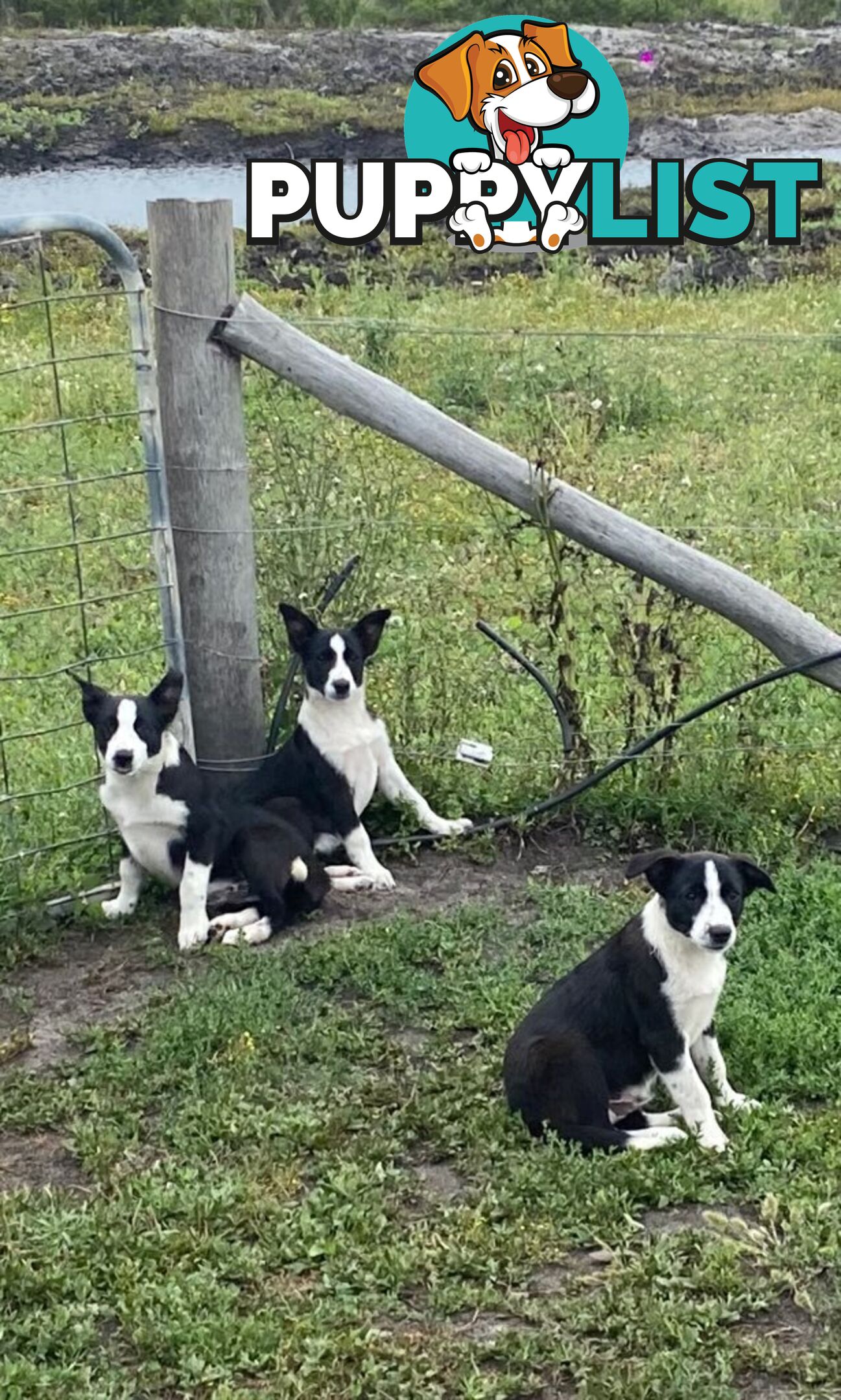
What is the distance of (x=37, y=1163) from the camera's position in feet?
14.4

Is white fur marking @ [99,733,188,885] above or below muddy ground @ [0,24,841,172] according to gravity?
below

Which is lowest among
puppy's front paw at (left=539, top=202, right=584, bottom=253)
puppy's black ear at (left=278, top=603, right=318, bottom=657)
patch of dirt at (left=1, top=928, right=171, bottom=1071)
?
patch of dirt at (left=1, top=928, right=171, bottom=1071)

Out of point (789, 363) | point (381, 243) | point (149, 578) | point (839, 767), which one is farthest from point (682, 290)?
point (839, 767)

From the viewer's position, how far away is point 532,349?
13.0 m

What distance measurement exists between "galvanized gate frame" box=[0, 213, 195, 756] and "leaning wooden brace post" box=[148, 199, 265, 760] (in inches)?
1.9

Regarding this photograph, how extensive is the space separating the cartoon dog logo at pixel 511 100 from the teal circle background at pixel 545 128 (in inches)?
4.4

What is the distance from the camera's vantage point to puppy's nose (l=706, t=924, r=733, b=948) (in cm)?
436

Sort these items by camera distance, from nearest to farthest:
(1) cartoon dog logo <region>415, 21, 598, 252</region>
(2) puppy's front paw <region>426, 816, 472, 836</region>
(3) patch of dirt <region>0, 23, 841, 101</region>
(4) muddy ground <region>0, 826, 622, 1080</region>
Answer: (4) muddy ground <region>0, 826, 622, 1080</region> < (2) puppy's front paw <region>426, 816, 472, 836</region> < (1) cartoon dog logo <region>415, 21, 598, 252</region> < (3) patch of dirt <region>0, 23, 841, 101</region>

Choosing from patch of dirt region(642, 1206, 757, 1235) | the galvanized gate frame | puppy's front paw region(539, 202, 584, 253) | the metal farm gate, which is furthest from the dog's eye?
patch of dirt region(642, 1206, 757, 1235)

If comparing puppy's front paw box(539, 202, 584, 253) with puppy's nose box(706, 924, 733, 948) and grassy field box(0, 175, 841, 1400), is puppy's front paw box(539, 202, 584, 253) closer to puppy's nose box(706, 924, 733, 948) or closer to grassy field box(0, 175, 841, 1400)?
grassy field box(0, 175, 841, 1400)

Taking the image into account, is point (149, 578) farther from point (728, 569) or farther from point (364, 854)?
point (728, 569)

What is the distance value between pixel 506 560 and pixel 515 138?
1216 cm

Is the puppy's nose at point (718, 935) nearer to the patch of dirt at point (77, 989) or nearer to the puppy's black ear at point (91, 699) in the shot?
the patch of dirt at point (77, 989)

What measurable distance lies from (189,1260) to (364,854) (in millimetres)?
2210
